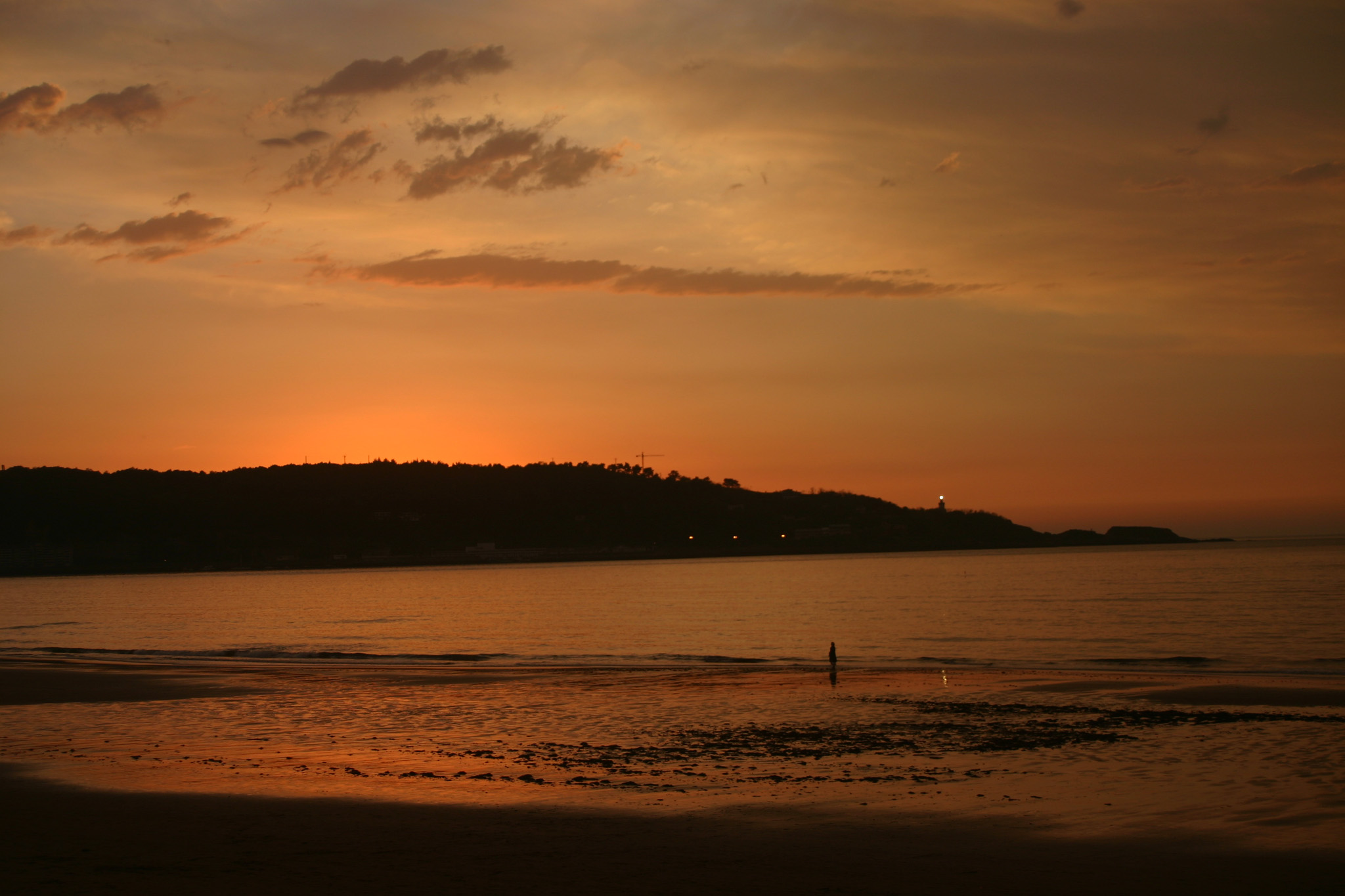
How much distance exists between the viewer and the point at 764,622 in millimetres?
58094

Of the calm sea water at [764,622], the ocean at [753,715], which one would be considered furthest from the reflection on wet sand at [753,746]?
the calm sea water at [764,622]

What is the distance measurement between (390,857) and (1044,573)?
116 metres

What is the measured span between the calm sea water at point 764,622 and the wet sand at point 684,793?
1455 cm

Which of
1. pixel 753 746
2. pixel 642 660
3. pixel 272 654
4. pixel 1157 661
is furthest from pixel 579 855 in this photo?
pixel 272 654

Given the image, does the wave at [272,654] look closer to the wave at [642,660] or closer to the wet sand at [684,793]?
the wave at [642,660]

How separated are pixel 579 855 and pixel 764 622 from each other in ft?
159

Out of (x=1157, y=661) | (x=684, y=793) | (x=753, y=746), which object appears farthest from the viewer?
(x=1157, y=661)

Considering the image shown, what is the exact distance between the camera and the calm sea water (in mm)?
39000

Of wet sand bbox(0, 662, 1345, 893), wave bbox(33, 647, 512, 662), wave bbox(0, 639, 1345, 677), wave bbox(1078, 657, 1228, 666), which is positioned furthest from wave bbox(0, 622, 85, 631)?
wave bbox(1078, 657, 1228, 666)

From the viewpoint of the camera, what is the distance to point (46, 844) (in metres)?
10.9

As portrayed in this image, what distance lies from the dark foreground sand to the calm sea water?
23490 mm

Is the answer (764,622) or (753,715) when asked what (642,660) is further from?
(764,622)

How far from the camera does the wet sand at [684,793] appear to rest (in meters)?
9.90

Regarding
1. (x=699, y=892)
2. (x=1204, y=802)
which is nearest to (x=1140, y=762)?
(x=1204, y=802)
